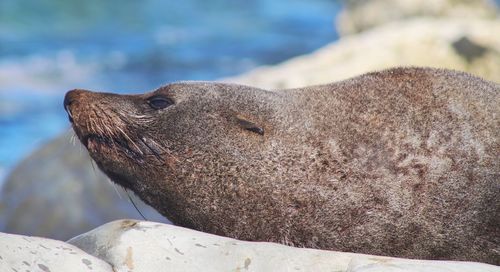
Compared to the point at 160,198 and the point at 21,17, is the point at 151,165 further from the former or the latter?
the point at 21,17

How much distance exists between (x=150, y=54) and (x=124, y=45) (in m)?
1.70

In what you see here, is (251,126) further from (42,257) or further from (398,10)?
(398,10)

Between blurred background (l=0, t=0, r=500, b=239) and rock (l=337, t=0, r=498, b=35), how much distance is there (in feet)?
0.12

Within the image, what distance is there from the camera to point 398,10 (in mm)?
25406

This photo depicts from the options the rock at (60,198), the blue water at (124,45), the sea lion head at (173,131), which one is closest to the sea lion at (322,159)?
the sea lion head at (173,131)

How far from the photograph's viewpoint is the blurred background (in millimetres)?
11359

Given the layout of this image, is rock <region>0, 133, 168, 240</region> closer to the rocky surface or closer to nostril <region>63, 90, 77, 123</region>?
nostril <region>63, 90, 77, 123</region>

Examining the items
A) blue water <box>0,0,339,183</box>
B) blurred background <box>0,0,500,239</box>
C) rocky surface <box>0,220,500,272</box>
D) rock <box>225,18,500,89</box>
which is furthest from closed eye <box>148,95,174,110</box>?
blue water <box>0,0,339,183</box>

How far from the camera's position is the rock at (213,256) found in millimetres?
5641

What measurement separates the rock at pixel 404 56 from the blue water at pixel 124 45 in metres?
4.77

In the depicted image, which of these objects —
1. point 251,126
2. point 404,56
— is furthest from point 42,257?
point 404,56

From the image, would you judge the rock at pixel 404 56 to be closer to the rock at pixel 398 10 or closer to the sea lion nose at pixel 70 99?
the sea lion nose at pixel 70 99

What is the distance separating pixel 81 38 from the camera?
1189 inches

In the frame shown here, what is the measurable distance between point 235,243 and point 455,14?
1944 centimetres
